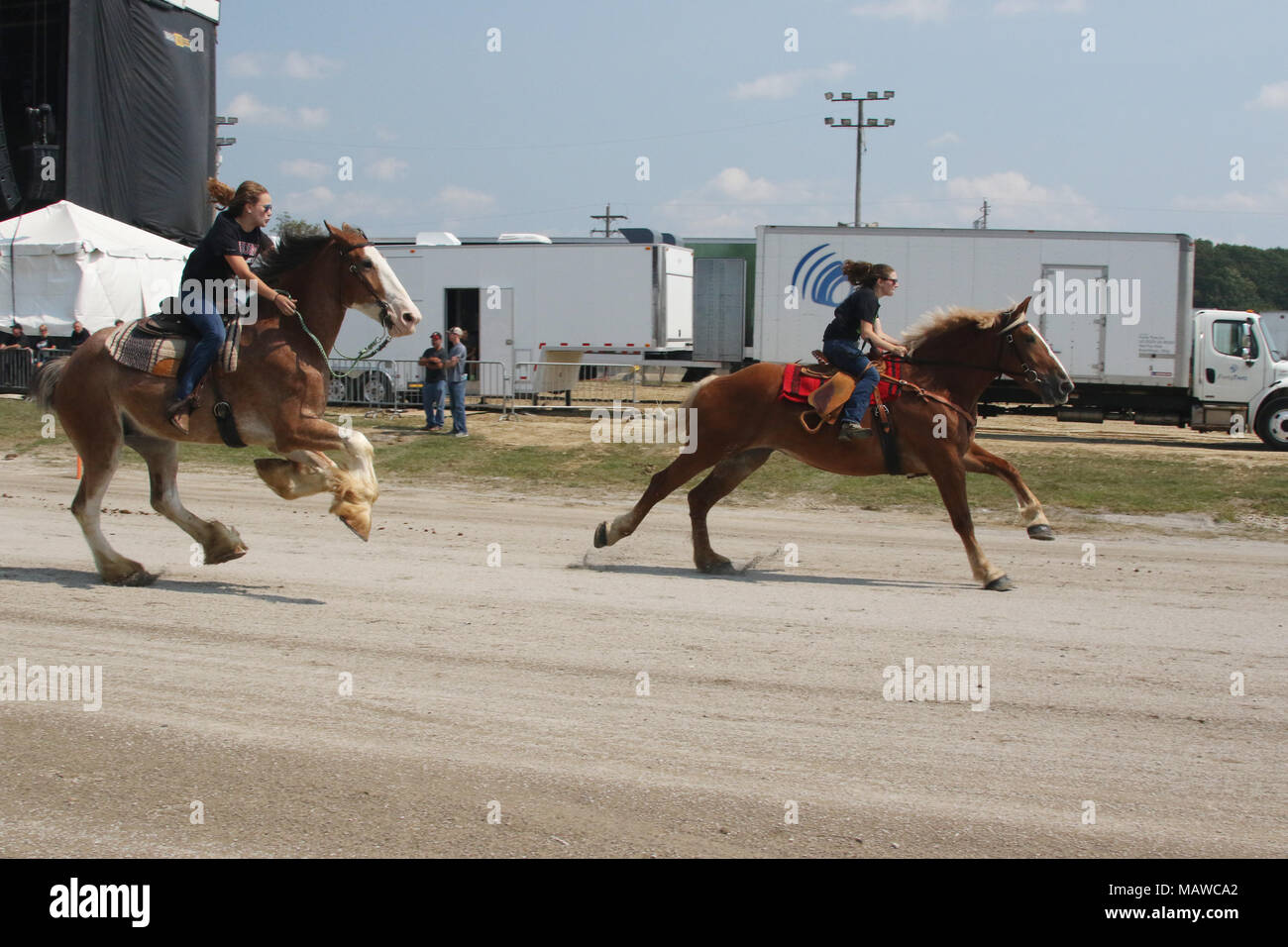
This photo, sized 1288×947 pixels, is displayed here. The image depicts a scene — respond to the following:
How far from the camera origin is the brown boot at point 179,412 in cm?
817

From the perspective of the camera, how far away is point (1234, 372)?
2369 cm

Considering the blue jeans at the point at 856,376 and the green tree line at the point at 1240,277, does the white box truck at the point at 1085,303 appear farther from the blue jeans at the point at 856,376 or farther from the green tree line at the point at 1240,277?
the green tree line at the point at 1240,277

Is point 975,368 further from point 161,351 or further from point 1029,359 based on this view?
point 161,351

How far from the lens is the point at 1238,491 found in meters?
15.0

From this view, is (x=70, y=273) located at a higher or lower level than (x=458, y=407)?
higher

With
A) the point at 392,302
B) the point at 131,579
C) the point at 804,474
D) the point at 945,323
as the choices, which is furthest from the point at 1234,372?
the point at 131,579

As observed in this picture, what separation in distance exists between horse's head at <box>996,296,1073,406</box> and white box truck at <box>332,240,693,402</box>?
57.3 feet

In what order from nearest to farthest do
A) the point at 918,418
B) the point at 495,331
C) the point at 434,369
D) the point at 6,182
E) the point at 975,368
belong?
the point at 918,418 < the point at 975,368 < the point at 434,369 < the point at 495,331 < the point at 6,182

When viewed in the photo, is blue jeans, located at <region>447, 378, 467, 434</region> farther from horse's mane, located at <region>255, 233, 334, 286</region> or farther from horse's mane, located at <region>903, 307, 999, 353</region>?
horse's mane, located at <region>255, 233, 334, 286</region>

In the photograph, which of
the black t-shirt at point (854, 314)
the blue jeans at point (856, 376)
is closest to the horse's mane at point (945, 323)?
the black t-shirt at point (854, 314)

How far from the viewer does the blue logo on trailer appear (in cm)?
2581

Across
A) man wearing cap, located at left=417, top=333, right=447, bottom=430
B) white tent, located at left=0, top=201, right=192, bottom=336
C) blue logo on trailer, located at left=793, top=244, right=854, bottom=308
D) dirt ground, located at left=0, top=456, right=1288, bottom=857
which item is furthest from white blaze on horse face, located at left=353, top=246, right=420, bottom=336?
white tent, located at left=0, top=201, right=192, bottom=336

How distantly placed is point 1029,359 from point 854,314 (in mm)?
1564
